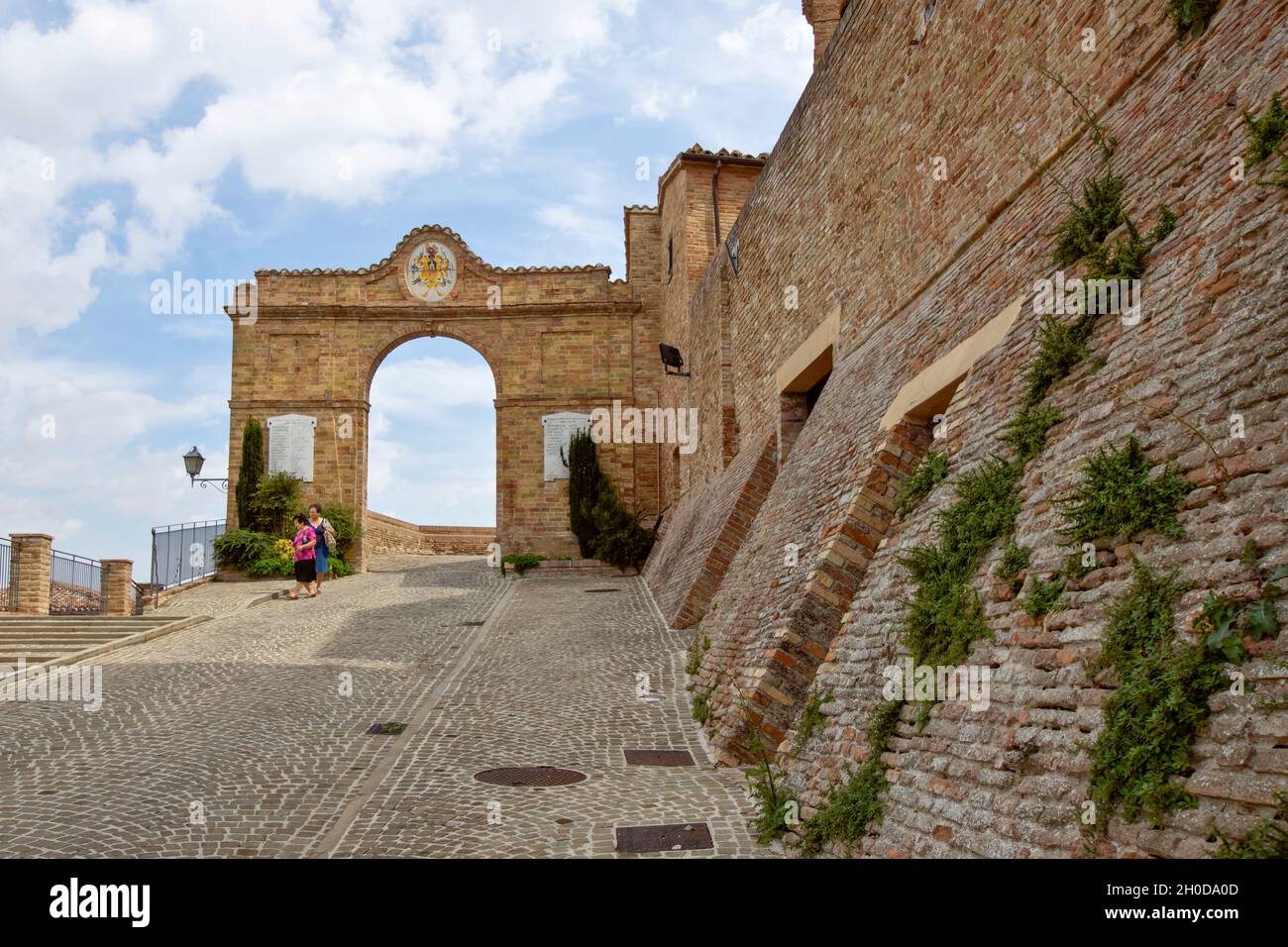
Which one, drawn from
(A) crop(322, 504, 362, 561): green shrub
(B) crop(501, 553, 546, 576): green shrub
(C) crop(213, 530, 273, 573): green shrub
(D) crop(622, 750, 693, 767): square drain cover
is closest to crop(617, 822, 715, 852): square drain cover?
(D) crop(622, 750, 693, 767): square drain cover

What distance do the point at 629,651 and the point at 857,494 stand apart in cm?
525

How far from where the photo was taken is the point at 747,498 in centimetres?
1255

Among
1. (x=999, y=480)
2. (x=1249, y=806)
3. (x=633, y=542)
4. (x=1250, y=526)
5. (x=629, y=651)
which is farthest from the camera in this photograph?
(x=633, y=542)

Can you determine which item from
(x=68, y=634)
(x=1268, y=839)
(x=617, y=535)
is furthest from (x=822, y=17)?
(x=1268, y=839)

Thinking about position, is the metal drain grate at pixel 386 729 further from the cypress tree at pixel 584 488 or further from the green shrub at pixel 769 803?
the cypress tree at pixel 584 488

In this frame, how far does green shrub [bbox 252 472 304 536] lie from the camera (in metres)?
25.0

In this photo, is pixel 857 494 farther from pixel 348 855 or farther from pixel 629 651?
pixel 629 651

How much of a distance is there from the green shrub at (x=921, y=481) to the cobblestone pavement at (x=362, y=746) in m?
2.08

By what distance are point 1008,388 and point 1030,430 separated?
24.3 inches

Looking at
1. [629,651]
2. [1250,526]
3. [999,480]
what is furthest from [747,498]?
[1250,526]

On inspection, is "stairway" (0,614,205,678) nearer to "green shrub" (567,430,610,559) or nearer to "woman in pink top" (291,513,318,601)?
"woman in pink top" (291,513,318,601)

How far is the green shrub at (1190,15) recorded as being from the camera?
4.60 metres

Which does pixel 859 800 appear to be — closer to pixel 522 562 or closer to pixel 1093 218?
pixel 1093 218

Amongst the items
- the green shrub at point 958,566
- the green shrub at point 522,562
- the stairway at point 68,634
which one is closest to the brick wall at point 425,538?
the green shrub at point 522,562
